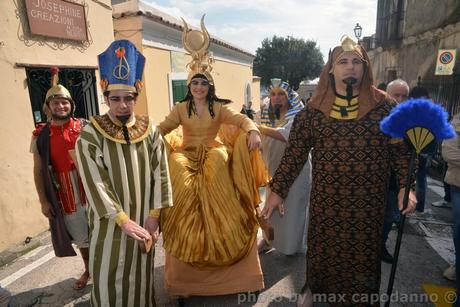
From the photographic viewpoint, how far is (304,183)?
332cm

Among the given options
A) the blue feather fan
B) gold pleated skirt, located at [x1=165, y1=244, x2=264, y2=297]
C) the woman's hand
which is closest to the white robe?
the woman's hand

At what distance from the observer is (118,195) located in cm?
211

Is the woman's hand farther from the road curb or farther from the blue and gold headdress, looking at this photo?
the road curb

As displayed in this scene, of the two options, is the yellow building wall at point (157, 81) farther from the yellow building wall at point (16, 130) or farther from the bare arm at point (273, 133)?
the bare arm at point (273, 133)

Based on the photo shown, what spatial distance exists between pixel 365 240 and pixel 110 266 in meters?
1.80

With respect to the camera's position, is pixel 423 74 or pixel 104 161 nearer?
pixel 104 161

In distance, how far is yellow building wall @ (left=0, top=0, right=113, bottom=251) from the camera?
11.9 feet

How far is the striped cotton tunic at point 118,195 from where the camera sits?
2004 mm

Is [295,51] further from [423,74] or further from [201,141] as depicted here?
[201,141]

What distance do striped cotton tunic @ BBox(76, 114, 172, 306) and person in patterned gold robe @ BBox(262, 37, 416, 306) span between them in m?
0.92

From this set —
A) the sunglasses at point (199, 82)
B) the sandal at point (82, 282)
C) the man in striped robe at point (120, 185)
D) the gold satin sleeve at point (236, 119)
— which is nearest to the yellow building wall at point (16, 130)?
the sandal at point (82, 282)

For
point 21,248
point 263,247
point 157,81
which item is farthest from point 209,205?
point 157,81

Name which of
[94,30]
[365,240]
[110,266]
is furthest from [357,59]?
[94,30]

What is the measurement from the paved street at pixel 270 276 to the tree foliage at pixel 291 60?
3306 centimetres
